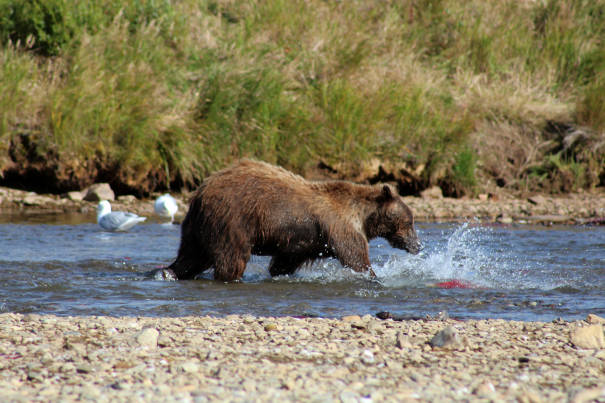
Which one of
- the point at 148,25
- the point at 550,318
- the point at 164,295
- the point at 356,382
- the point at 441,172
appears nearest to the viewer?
the point at 356,382

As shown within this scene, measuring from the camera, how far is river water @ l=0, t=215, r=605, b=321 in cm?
680

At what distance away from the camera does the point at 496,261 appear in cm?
983

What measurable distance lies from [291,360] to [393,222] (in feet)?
13.2

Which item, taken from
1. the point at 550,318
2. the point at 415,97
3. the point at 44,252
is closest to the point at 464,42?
the point at 415,97

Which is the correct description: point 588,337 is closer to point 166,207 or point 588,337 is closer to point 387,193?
point 387,193

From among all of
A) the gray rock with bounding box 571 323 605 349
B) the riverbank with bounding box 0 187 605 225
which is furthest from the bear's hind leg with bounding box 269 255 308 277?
the riverbank with bounding box 0 187 605 225

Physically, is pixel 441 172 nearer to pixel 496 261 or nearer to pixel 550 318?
pixel 496 261

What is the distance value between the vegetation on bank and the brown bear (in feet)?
21.9

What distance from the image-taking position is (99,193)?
14.2 metres

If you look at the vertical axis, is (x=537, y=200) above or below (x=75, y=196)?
above

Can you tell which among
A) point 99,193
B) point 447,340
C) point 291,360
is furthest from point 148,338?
point 99,193

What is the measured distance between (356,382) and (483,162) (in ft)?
42.6

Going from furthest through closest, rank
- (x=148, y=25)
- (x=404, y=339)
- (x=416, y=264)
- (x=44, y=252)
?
(x=148, y=25), (x=44, y=252), (x=416, y=264), (x=404, y=339)

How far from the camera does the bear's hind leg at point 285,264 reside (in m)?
8.34
